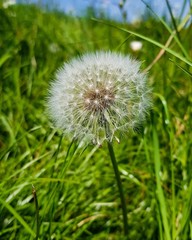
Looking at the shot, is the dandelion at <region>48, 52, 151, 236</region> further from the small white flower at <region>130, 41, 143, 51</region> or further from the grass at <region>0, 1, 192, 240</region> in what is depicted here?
the small white flower at <region>130, 41, 143, 51</region>

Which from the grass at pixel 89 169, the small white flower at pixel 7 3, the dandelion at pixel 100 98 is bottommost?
the grass at pixel 89 169

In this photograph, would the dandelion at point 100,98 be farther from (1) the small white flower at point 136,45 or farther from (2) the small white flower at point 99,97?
(1) the small white flower at point 136,45

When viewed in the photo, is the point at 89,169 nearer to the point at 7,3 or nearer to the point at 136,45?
the point at 136,45

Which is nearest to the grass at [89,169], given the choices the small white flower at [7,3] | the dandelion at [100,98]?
the dandelion at [100,98]

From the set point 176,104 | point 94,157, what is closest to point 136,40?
point 176,104

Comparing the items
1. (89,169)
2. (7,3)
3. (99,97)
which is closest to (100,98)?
(99,97)

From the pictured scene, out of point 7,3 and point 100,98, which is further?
point 7,3

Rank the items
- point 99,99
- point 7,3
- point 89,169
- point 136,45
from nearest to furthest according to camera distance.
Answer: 1. point 99,99
2. point 89,169
3. point 136,45
4. point 7,3

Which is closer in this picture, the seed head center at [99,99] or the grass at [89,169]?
the seed head center at [99,99]
